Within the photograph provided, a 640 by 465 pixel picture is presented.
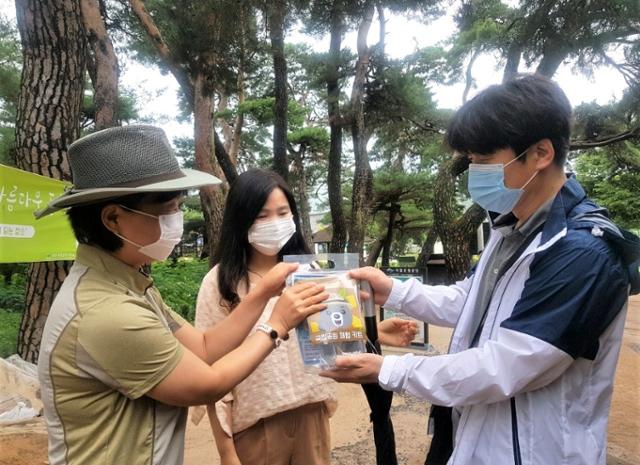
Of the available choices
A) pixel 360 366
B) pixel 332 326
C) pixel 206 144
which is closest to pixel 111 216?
pixel 332 326

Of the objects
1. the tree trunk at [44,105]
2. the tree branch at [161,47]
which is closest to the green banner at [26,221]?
the tree trunk at [44,105]

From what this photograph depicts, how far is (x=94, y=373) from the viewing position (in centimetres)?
115

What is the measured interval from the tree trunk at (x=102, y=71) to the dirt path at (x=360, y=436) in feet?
12.5

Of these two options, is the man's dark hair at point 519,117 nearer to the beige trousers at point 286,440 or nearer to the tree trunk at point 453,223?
the beige trousers at point 286,440

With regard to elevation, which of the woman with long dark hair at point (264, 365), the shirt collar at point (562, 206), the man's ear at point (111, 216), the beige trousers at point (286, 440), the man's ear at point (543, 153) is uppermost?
the man's ear at point (543, 153)

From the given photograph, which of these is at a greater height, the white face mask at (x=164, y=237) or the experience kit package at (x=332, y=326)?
the white face mask at (x=164, y=237)

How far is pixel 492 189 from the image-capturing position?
150 cm

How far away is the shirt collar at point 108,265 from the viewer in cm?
128

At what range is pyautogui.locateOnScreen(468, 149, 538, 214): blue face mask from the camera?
145cm

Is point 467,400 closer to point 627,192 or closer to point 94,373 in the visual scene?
point 94,373

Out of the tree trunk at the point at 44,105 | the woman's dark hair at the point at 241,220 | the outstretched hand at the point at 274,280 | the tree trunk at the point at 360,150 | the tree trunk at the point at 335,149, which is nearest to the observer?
the outstretched hand at the point at 274,280

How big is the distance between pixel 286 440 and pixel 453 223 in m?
7.41

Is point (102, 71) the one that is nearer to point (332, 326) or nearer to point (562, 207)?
point (332, 326)

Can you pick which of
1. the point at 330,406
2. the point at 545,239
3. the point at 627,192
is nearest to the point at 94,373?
the point at 330,406
